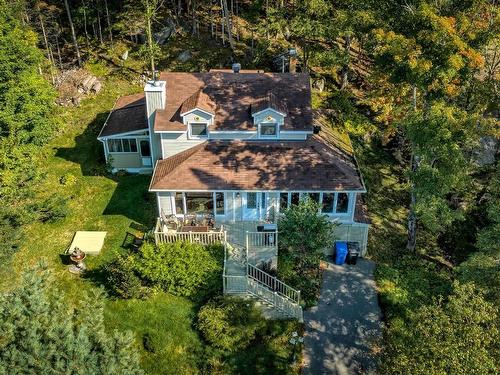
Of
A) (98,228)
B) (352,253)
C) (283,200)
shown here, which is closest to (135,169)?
(98,228)

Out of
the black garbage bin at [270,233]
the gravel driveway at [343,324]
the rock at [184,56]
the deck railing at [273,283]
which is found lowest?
the gravel driveway at [343,324]

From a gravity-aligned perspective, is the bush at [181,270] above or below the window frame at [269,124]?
below

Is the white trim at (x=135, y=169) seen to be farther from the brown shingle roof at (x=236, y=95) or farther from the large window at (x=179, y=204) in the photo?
the large window at (x=179, y=204)

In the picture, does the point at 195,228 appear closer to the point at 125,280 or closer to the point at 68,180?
the point at 125,280

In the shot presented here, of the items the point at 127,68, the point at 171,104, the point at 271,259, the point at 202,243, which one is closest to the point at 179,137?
the point at 171,104

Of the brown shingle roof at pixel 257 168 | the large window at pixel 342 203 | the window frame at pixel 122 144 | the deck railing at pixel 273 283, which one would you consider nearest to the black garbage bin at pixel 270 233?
the deck railing at pixel 273 283

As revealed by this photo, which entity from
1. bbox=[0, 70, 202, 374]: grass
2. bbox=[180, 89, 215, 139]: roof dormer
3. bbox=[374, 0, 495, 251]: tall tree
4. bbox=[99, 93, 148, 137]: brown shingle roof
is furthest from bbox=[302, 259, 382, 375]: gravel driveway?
bbox=[99, 93, 148, 137]: brown shingle roof
